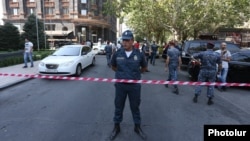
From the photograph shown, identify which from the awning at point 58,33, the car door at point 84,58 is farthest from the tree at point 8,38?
the awning at point 58,33

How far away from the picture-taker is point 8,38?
2520 centimetres

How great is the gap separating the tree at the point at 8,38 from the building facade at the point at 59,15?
26.5m

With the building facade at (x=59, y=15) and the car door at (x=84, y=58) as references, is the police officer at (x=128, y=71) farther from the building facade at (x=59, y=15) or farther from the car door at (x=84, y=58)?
the building facade at (x=59, y=15)

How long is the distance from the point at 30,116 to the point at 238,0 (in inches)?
725

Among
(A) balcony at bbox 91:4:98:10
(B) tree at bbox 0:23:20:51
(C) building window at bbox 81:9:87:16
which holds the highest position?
(A) balcony at bbox 91:4:98:10

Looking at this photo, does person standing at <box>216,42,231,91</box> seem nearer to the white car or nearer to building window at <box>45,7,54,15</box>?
the white car

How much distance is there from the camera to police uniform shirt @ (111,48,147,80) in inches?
184

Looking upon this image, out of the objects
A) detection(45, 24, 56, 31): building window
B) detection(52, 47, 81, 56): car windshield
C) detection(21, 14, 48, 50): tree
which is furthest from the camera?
detection(45, 24, 56, 31): building window

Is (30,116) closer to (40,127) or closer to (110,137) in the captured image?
(40,127)

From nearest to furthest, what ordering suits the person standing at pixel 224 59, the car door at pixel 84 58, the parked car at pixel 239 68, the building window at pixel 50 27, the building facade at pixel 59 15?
the person standing at pixel 224 59
the parked car at pixel 239 68
the car door at pixel 84 58
the building facade at pixel 59 15
the building window at pixel 50 27

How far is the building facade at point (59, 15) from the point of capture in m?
53.5

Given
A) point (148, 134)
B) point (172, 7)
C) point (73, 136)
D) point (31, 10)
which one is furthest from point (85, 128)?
point (31, 10)

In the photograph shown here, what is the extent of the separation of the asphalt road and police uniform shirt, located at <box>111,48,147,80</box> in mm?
1157

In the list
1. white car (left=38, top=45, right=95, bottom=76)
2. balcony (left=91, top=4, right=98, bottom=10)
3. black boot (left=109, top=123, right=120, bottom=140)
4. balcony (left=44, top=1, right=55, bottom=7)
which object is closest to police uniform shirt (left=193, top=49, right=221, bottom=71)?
black boot (left=109, top=123, right=120, bottom=140)
